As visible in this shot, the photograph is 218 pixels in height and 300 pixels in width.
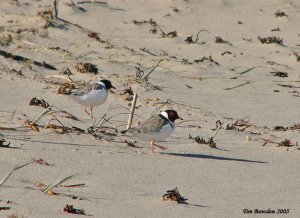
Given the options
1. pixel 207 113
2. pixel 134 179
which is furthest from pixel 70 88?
pixel 134 179

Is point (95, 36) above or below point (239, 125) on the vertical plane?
above

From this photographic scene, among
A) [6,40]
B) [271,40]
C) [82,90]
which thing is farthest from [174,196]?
[271,40]

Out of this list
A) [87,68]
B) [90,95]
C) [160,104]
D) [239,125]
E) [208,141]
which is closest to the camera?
[208,141]

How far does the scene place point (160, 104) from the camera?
9.55 m

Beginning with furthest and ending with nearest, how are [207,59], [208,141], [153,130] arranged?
[207,59] < [208,141] < [153,130]

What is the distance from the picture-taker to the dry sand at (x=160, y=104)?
589 cm

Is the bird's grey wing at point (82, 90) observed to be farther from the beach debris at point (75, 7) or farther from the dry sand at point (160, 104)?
the beach debris at point (75, 7)

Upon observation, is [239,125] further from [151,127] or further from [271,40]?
[271,40]

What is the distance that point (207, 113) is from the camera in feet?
31.1

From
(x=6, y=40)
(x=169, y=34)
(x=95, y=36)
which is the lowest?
(x=6, y=40)

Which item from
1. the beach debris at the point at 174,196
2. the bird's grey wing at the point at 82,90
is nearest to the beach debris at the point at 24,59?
the bird's grey wing at the point at 82,90

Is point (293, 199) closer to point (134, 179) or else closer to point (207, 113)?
point (134, 179)

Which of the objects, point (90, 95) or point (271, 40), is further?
point (271, 40)

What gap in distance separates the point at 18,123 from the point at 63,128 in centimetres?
50
